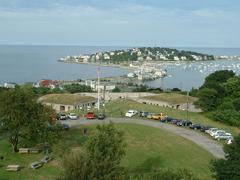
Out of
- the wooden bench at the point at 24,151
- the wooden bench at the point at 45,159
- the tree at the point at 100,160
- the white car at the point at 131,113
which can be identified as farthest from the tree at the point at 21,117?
the white car at the point at 131,113

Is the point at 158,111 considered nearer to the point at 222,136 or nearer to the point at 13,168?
the point at 222,136

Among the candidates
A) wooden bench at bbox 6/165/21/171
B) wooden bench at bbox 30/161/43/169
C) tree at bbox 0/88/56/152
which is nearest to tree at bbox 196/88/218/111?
tree at bbox 0/88/56/152

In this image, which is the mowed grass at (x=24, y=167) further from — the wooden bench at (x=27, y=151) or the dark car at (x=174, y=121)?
the dark car at (x=174, y=121)

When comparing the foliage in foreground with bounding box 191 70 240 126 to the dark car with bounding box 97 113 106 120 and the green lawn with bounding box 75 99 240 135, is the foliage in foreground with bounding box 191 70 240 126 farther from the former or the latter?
the dark car with bounding box 97 113 106 120

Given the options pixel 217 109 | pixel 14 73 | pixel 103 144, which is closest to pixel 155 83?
pixel 14 73

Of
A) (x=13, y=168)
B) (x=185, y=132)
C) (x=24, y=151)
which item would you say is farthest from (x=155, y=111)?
(x=13, y=168)

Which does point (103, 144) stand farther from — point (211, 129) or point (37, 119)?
point (211, 129)
